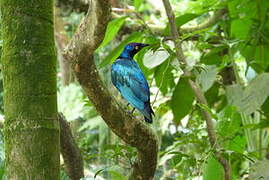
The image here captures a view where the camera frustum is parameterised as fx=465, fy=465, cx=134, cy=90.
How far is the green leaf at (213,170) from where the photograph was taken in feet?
6.50

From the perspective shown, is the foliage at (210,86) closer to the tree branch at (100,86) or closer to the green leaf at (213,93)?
the green leaf at (213,93)

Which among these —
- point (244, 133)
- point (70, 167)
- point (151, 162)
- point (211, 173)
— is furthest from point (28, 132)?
point (244, 133)

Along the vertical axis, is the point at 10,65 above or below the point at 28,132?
above

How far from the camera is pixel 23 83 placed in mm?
1137

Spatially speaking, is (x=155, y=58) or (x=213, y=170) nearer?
(x=155, y=58)

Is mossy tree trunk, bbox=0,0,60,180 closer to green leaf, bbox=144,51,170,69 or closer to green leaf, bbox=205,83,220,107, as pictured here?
green leaf, bbox=144,51,170,69

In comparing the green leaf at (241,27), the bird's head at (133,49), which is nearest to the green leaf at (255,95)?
the bird's head at (133,49)

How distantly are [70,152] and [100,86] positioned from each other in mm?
585

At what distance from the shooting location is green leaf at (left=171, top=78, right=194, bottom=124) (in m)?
2.42

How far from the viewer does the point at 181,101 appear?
244 cm

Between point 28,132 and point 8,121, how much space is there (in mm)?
68

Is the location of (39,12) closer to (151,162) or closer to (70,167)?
(151,162)

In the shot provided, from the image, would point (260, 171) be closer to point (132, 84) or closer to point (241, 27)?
point (132, 84)

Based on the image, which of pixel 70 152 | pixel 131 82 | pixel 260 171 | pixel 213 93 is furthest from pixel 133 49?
pixel 213 93
